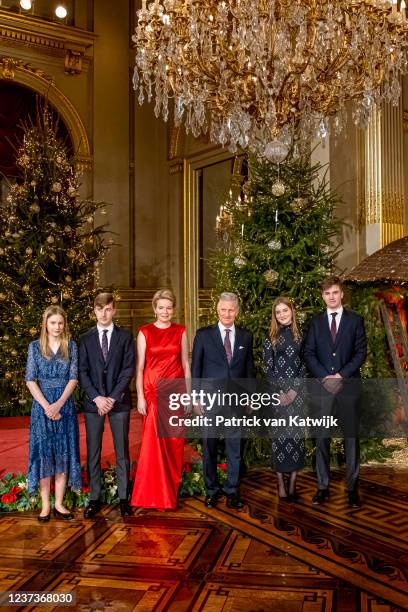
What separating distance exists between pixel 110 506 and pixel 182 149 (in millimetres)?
7091

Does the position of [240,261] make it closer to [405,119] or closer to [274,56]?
[274,56]

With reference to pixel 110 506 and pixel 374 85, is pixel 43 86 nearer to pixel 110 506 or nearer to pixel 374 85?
pixel 374 85

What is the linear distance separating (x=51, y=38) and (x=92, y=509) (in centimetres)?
738

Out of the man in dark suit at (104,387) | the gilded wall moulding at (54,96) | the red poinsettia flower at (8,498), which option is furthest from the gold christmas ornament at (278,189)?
the gilded wall moulding at (54,96)

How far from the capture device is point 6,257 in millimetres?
6953

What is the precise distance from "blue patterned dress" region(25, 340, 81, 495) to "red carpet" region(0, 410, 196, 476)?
3.17ft

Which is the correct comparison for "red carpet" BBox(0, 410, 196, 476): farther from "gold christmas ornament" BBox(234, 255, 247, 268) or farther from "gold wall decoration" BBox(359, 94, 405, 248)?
"gold wall decoration" BBox(359, 94, 405, 248)

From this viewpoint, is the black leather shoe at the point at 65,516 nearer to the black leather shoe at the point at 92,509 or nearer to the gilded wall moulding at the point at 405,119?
the black leather shoe at the point at 92,509

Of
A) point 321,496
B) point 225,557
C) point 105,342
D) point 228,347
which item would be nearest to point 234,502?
point 321,496

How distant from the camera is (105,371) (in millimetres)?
3912

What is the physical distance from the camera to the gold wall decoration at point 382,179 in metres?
6.66

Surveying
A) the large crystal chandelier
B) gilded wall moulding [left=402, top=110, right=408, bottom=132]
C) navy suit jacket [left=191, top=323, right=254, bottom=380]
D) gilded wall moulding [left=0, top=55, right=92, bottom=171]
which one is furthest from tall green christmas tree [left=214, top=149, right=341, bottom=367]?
gilded wall moulding [left=0, top=55, right=92, bottom=171]

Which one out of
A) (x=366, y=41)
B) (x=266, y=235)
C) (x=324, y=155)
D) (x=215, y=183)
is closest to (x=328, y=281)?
(x=266, y=235)

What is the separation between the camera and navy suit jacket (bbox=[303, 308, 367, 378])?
13.5 ft
